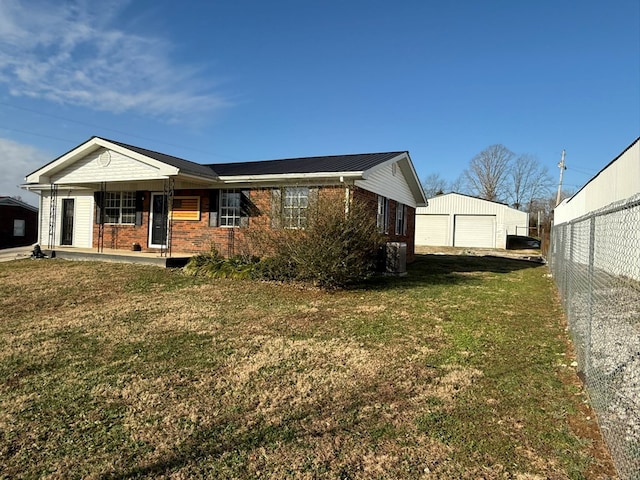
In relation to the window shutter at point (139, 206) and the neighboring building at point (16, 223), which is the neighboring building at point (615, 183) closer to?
Result: the window shutter at point (139, 206)

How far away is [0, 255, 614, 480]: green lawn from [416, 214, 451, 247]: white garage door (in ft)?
77.5

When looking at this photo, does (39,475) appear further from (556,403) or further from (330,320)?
(330,320)

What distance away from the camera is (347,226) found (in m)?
8.91

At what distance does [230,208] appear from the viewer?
43.0 ft

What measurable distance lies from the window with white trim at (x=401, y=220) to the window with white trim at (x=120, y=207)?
9.59m

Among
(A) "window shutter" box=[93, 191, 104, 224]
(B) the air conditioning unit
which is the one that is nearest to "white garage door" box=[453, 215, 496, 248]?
(B) the air conditioning unit

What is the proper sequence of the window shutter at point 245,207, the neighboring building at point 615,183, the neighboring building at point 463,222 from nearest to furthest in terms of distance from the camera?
1. the neighboring building at point 615,183
2. the window shutter at point 245,207
3. the neighboring building at point 463,222

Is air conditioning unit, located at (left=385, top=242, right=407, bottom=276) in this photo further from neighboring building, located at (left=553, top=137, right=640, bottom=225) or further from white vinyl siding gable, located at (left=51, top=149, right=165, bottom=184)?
white vinyl siding gable, located at (left=51, top=149, right=165, bottom=184)

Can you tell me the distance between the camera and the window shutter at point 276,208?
10.1 meters

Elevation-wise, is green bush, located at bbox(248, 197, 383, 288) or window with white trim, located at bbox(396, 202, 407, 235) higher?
window with white trim, located at bbox(396, 202, 407, 235)

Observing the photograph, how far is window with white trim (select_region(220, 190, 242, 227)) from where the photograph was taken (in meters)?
13.0

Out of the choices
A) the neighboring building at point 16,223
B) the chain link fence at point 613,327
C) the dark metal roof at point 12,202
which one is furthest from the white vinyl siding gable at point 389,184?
the dark metal roof at point 12,202

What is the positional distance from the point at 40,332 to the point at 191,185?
841 centimetres

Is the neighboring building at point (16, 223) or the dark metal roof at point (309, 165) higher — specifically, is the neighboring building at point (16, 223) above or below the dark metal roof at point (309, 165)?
below
